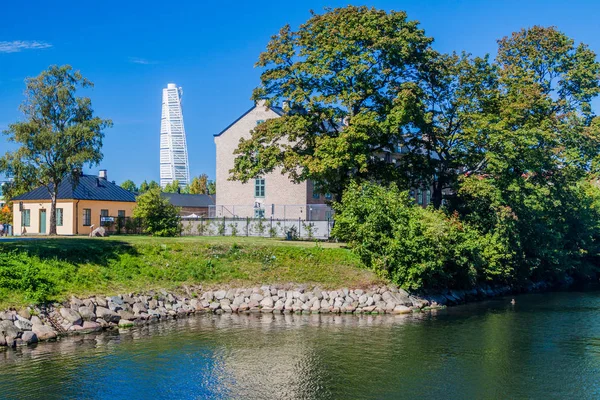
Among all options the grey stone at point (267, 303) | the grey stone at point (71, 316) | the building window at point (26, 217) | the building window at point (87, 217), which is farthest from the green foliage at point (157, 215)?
the grey stone at point (71, 316)

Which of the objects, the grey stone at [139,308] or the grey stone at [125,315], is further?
the grey stone at [139,308]

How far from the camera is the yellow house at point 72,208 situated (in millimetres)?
52312

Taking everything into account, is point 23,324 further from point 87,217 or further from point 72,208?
point 87,217

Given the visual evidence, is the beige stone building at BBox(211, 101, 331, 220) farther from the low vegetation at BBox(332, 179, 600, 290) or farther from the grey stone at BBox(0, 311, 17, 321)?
the grey stone at BBox(0, 311, 17, 321)

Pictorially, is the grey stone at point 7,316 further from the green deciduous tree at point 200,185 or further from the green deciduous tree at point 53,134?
the green deciduous tree at point 200,185

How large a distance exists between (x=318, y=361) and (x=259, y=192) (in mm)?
40456

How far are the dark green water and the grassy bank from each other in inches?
140

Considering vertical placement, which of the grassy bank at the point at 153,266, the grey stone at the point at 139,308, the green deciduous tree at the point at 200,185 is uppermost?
the green deciduous tree at the point at 200,185

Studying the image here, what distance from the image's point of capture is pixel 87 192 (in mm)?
54219

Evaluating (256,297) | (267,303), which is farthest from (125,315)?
(267,303)

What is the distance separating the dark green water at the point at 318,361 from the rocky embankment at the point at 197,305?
1235 millimetres

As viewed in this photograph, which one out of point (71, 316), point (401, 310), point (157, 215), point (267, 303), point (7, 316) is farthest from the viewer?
point (157, 215)

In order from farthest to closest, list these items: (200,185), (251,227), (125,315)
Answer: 1. (200,185)
2. (251,227)
3. (125,315)

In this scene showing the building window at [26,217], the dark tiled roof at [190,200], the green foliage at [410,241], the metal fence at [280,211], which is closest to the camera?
the green foliage at [410,241]
